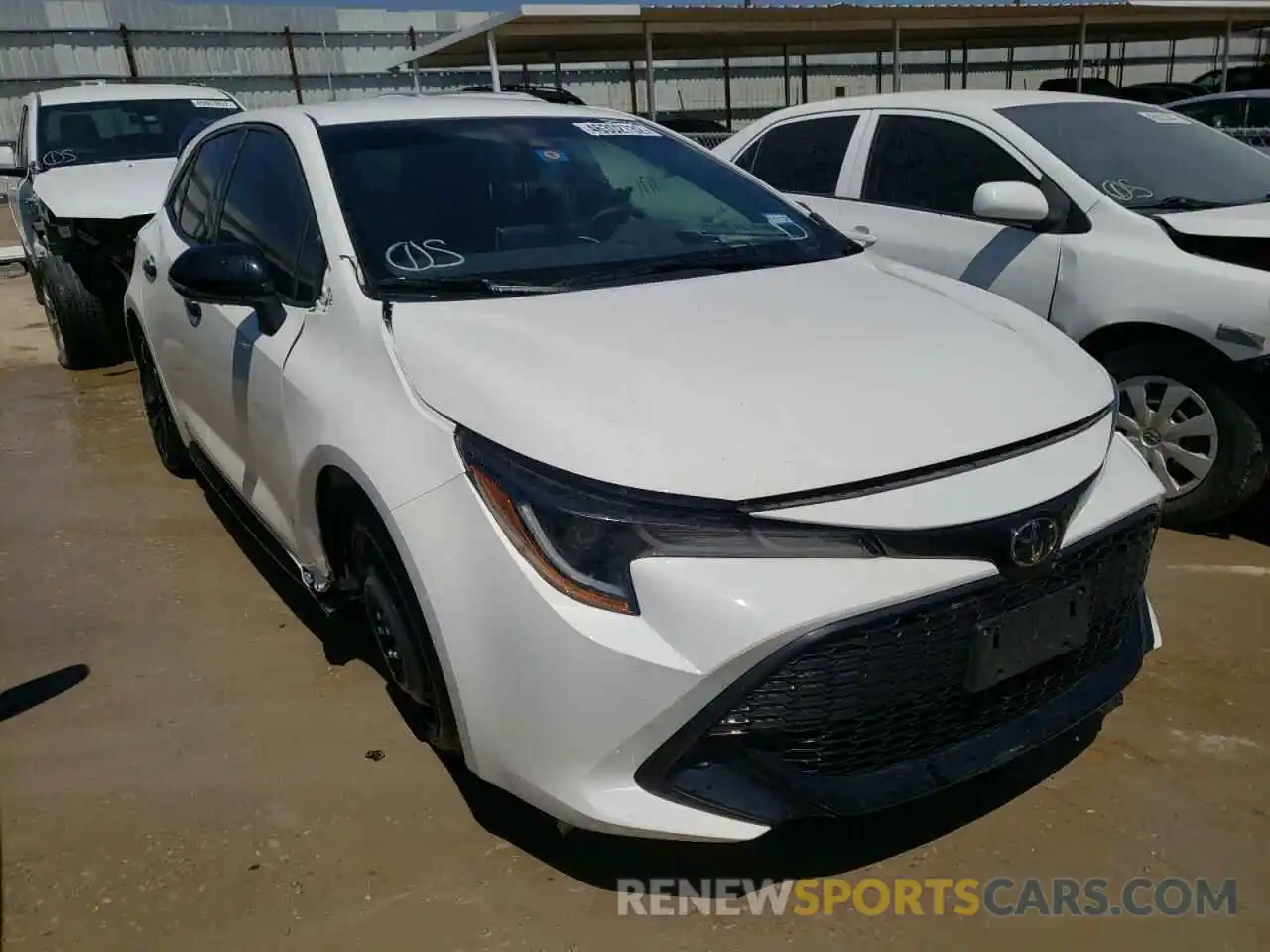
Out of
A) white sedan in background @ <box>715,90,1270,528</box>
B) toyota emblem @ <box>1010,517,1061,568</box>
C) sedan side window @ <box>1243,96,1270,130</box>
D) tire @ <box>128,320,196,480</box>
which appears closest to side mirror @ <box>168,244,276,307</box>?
tire @ <box>128,320,196,480</box>

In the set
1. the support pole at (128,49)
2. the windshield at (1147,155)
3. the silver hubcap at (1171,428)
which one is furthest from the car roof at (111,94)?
the support pole at (128,49)

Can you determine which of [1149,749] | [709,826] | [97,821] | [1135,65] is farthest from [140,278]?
[1135,65]

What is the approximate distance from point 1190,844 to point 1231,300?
208cm

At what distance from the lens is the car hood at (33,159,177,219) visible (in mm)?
6480

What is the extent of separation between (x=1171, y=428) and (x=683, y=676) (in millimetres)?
2799

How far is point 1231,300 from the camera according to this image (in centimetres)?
361

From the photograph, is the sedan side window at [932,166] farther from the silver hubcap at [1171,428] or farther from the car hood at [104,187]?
the car hood at [104,187]

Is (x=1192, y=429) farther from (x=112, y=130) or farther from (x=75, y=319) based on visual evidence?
(x=112, y=130)

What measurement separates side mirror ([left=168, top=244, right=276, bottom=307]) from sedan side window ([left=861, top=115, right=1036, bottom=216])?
3.09 metres

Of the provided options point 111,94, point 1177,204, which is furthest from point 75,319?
point 1177,204

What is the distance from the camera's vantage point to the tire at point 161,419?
15.1ft

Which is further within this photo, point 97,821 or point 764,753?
point 97,821

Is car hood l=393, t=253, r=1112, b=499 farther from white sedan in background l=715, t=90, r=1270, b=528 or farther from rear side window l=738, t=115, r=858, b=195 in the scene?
rear side window l=738, t=115, r=858, b=195

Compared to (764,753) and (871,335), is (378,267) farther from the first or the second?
(764,753)
